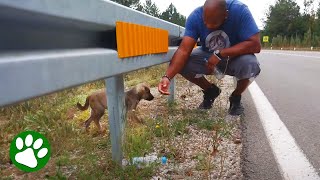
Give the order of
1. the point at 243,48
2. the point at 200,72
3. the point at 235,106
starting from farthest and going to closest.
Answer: the point at 200,72
the point at 235,106
the point at 243,48

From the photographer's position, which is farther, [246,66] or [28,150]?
[246,66]

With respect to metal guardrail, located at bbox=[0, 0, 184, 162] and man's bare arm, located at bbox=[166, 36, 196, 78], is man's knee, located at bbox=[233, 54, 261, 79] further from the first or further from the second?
metal guardrail, located at bbox=[0, 0, 184, 162]

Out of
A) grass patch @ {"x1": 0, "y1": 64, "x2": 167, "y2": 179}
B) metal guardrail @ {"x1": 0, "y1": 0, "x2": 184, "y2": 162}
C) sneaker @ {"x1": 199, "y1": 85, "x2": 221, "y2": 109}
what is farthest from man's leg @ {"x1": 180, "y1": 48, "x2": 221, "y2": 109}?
metal guardrail @ {"x1": 0, "y1": 0, "x2": 184, "y2": 162}

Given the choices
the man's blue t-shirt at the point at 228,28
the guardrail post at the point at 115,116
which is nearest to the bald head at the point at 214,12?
the man's blue t-shirt at the point at 228,28

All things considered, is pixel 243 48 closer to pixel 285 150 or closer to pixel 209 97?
pixel 209 97

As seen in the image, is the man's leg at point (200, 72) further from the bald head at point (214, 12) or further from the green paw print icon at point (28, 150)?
the green paw print icon at point (28, 150)

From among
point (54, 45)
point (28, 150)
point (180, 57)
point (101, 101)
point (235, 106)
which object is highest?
point (54, 45)

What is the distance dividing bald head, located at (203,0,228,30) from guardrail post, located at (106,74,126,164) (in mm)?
1565

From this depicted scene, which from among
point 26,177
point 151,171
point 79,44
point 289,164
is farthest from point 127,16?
point 289,164

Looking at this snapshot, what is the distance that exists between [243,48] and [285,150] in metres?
1.38

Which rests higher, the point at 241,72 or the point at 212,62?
the point at 212,62

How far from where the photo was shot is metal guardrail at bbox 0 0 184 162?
1.26 meters

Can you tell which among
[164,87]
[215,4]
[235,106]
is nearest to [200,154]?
[164,87]

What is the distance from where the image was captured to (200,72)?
476 centimetres
